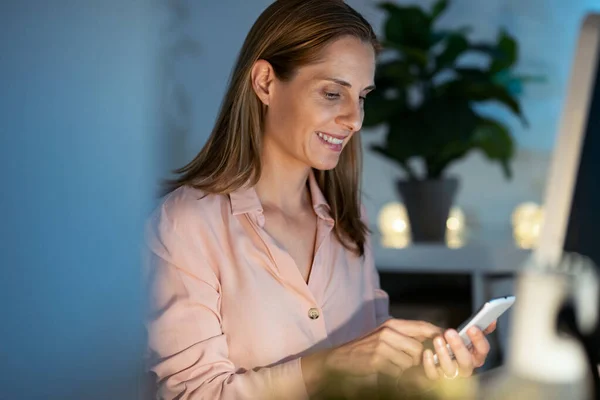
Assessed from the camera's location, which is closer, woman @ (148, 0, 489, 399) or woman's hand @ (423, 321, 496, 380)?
woman's hand @ (423, 321, 496, 380)

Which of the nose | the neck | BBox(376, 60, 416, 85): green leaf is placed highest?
BBox(376, 60, 416, 85): green leaf

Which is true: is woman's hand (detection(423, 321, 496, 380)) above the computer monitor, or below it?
below

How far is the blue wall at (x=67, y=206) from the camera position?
897 millimetres

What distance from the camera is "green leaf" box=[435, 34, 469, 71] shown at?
1.92m

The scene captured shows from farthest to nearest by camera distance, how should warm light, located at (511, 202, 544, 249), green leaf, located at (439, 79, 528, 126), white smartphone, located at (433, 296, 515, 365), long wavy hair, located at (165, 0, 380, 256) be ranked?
1. warm light, located at (511, 202, 544, 249)
2. green leaf, located at (439, 79, 528, 126)
3. long wavy hair, located at (165, 0, 380, 256)
4. white smartphone, located at (433, 296, 515, 365)

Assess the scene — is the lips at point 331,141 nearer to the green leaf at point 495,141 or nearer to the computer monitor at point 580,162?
the computer monitor at point 580,162

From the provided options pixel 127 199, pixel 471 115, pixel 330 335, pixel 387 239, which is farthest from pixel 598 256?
pixel 387 239

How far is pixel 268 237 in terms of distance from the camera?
41.8 inches

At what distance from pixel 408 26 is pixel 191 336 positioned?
1.28m

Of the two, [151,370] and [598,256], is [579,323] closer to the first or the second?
[598,256]

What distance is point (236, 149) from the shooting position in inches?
42.8

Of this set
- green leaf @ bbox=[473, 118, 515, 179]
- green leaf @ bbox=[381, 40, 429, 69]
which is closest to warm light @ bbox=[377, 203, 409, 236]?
green leaf @ bbox=[473, 118, 515, 179]

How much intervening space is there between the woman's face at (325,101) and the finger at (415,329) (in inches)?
11.5

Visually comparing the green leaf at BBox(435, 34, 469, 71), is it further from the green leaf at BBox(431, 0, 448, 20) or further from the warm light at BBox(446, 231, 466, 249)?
the warm light at BBox(446, 231, 466, 249)
